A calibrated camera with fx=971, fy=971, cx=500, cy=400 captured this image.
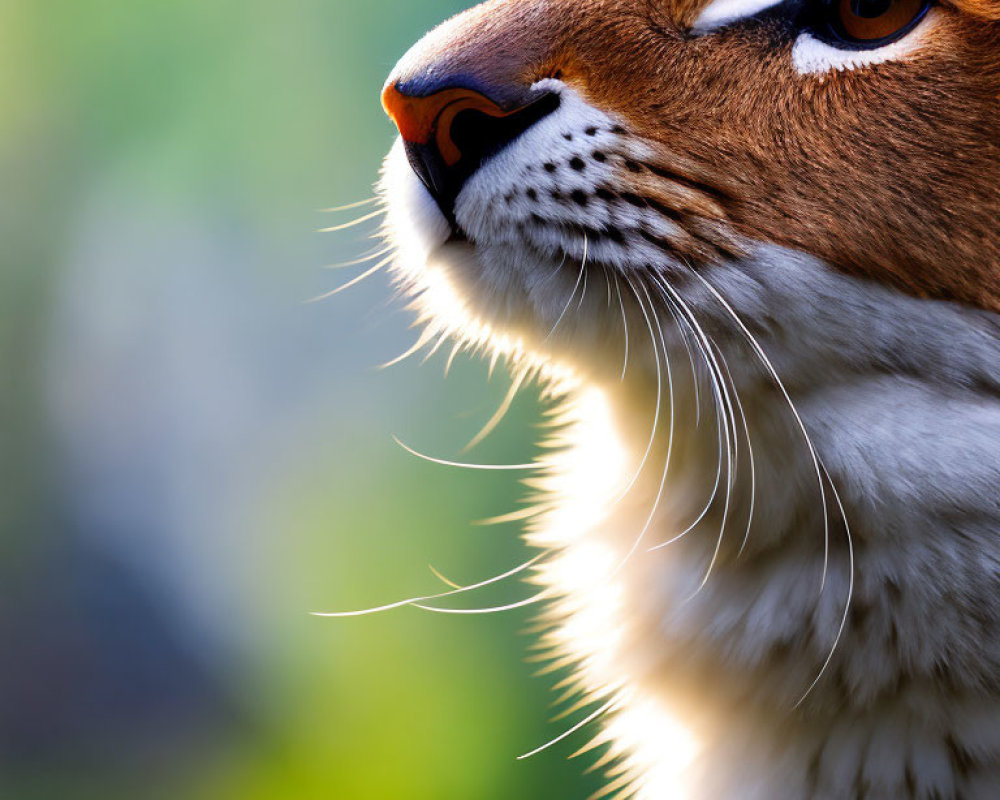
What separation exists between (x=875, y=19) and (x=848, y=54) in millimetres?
28

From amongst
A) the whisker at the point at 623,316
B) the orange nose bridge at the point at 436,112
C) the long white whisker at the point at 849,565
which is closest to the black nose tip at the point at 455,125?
the orange nose bridge at the point at 436,112

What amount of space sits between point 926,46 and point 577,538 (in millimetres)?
393

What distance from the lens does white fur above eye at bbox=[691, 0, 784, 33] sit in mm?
582

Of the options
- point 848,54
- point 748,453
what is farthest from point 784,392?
point 848,54

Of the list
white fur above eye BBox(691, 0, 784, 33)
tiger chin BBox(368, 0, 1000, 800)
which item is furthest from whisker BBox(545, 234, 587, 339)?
white fur above eye BBox(691, 0, 784, 33)

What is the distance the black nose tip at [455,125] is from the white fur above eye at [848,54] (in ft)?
0.48

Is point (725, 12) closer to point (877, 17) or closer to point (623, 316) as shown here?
point (877, 17)

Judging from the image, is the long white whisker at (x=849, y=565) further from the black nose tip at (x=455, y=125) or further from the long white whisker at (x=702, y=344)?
the black nose tip at (x=455, y=125)

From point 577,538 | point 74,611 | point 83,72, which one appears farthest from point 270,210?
point 577,538

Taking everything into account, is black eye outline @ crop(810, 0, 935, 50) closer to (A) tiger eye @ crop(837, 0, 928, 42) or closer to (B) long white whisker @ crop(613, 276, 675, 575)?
(A) tiger eye @ crop(837, 0, 928, 42)

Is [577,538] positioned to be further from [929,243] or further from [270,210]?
[270,210]

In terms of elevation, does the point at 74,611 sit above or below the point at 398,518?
below

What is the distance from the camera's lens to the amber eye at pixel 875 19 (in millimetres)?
556

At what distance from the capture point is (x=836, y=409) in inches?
22.1
